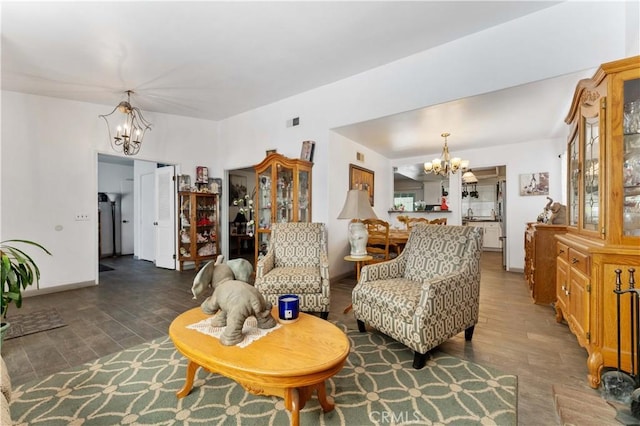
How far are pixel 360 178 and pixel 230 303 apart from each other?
3.83 meters

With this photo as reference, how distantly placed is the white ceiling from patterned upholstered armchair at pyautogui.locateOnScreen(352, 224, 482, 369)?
1.65 m

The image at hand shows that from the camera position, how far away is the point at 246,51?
3.01m

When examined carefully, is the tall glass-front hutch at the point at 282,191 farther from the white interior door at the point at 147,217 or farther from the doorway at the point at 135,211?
the white interior door at the point at 147,217

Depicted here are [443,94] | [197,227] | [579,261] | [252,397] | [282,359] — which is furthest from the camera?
[197,227]

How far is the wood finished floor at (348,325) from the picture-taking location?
6.18ft

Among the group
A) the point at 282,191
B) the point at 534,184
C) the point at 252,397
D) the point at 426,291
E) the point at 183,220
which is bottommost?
the point at 252,397

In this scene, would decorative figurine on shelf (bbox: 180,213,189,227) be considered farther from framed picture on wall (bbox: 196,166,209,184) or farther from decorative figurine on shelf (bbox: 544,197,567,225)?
decorative figurine on shelf (bbox: 544,197,567,225)

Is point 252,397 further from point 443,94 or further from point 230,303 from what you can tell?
point 443,94

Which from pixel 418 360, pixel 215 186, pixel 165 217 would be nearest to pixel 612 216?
pixel 418 360

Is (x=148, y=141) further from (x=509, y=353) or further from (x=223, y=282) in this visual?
(x=509, y=353)

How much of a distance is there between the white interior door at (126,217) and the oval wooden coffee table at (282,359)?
6725mm

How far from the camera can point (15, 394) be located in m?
1.70

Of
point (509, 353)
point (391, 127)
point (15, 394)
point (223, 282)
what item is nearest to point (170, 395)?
point (223, 282)

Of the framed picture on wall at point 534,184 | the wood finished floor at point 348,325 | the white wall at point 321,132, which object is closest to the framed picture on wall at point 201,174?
the white wall at point 321,132
